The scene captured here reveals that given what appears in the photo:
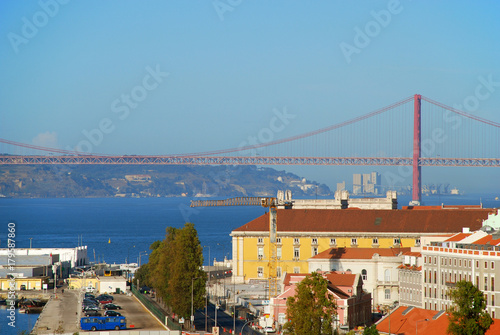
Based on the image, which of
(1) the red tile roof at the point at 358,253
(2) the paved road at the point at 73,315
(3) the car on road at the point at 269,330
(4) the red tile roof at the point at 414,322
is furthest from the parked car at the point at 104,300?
(4) the red tile roof at the point at 414,322

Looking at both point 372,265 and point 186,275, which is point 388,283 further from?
point 186,275

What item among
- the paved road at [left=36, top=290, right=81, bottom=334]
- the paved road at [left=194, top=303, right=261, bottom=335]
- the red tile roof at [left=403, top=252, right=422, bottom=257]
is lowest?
the paved road at [left=194, top=303, right=261, bottom=335]

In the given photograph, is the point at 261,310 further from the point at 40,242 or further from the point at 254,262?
the point at 40,242

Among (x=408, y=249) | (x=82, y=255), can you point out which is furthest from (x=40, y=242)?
(x=408, y=249)

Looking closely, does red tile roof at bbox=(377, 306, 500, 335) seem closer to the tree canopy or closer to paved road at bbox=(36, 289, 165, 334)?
the tree canopy

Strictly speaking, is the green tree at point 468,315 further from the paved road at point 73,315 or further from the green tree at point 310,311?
the paved road at point 73,315

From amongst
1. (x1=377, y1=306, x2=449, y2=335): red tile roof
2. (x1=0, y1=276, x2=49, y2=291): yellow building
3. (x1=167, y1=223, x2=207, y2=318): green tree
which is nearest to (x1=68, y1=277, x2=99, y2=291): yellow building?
(x1=0, y1=276, x2=49, y2=291): yellow building
